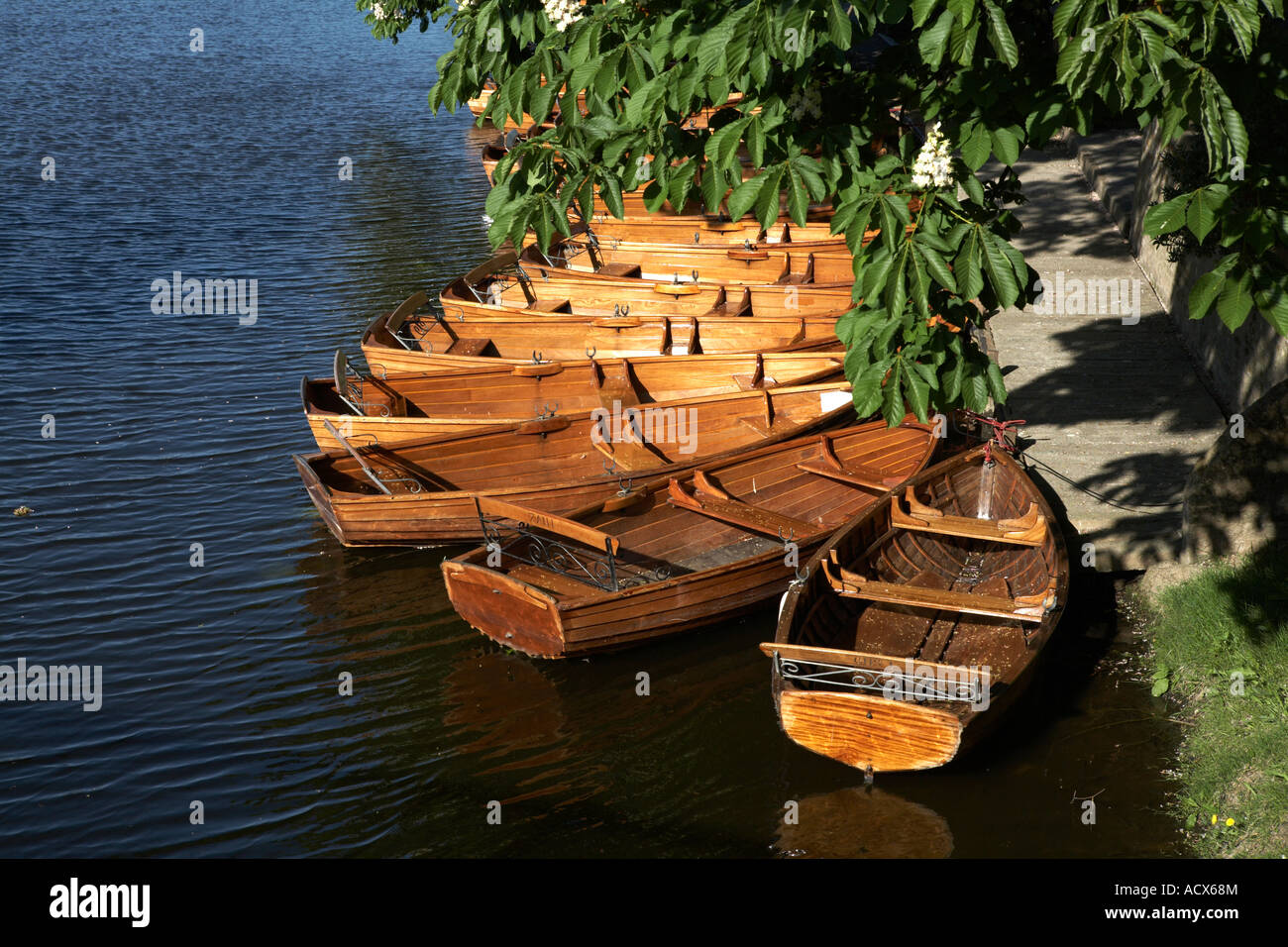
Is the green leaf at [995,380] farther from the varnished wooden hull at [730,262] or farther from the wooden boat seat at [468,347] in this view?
the varnished wooden hull at [730,262]

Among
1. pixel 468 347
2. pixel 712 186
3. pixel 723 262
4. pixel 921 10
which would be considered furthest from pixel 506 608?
pixel 723 262

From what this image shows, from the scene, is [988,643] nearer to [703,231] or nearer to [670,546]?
[670,546]

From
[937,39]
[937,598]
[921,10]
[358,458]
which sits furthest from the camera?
[358,458]

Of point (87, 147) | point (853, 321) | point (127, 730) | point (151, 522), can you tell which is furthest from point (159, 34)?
point (853, 321)

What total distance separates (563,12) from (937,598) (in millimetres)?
4848

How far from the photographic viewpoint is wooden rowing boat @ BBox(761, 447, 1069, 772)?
25.0ft

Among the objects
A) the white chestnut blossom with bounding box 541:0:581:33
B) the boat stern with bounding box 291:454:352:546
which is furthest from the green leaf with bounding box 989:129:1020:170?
the boat stern with bounding box 291:454:352:546

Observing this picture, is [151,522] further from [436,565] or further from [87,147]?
[87,147]

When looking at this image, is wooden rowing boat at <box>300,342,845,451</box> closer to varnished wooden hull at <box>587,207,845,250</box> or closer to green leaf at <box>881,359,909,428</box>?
varnished wooden hull at <box>587,207,845,250</box>

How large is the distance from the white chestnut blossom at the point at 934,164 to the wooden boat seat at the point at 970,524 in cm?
396

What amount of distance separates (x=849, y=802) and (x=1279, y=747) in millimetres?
2684

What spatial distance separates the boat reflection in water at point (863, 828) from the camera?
7.71 meters

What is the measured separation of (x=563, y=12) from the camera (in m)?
6.17
